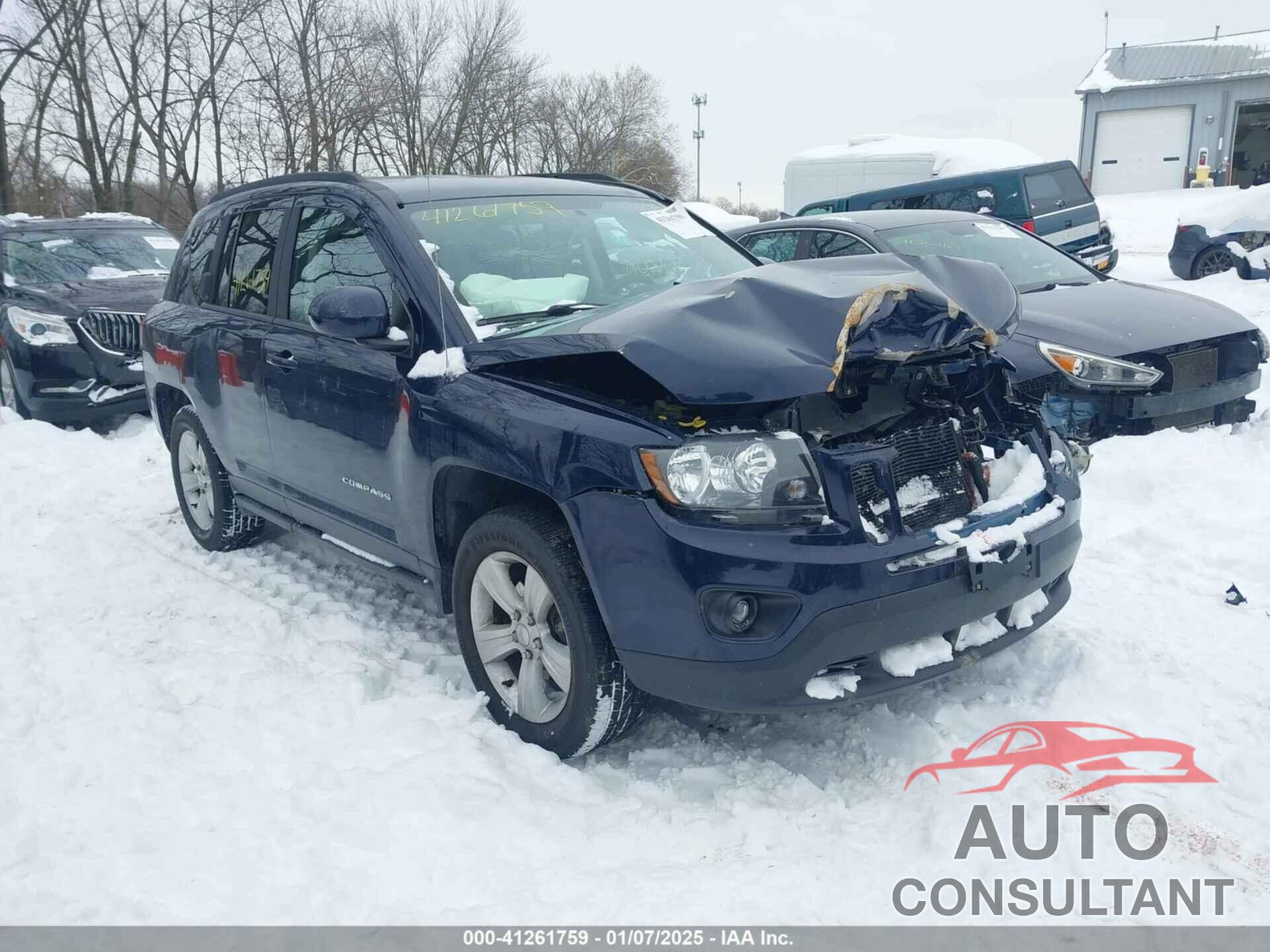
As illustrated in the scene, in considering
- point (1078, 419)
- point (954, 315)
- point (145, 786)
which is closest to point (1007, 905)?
point (954, 315)

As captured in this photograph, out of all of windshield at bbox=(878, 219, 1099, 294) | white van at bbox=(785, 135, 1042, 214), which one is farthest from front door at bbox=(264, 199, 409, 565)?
white van at bbox=(785, 135, 1042, 214)

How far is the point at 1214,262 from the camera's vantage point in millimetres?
13039

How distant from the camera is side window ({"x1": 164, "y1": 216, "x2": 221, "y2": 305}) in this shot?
5.18 m

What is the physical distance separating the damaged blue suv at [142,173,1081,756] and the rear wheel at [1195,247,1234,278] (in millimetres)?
11404

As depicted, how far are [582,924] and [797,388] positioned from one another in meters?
1.49

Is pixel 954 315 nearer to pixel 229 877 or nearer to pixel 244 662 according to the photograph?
pixel 229 877

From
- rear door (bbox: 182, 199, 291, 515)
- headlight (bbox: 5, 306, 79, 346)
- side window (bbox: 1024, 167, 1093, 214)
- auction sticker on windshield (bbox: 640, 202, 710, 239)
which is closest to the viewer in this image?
auction sticker on windshield (bbox: 640, 202, 710, 239)

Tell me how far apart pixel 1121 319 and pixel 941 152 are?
1545cm

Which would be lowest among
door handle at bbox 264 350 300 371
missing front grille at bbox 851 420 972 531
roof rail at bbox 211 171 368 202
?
missing front grille at bbox 851 420 972 531

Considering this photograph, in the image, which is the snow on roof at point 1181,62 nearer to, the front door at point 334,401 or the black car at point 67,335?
the black car at point 67,335

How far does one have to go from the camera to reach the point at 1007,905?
244 centimetres

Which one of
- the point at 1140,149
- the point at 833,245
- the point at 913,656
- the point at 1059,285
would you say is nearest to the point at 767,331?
the point at 913,656

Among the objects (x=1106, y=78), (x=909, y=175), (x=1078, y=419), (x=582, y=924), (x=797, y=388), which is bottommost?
(x=582, y=924)

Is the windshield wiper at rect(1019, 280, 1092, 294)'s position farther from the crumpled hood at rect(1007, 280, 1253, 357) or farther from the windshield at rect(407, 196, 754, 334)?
the windshield at rect(407, 196, 754, 334)
